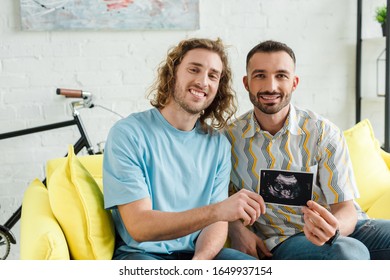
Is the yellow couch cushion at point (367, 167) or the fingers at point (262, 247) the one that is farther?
the yellow couch cushion at point (367, 167)

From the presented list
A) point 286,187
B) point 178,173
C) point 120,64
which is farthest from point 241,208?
point 120,64

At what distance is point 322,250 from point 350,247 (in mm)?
86

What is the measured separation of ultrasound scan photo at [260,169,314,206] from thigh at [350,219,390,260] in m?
0.46

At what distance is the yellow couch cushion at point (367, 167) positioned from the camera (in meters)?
2.38

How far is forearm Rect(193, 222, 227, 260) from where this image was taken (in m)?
1.75

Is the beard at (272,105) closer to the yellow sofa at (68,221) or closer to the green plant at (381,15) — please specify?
the yellow sofa at (68,221)

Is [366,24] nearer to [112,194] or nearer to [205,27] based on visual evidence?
[205,27]

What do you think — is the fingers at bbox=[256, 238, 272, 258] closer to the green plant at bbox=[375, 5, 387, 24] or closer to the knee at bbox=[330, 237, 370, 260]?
the knee at bbox=[330, 237, 370, 260]

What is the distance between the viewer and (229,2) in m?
3.20

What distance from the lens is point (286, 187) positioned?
1.66 metres

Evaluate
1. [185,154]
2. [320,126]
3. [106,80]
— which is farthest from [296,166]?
[106,80]

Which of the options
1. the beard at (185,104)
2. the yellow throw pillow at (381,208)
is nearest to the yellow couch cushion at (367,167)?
the yellow throw pillow at (381,208)

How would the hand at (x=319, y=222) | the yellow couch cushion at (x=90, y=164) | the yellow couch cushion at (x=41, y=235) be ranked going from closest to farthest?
the yellow couch cushion at (x=41, y=235), the hand at (x=319, y=222), the yellow couch cushion at (x=90, y=164)

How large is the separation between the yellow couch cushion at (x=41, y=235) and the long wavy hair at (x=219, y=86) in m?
0.52
